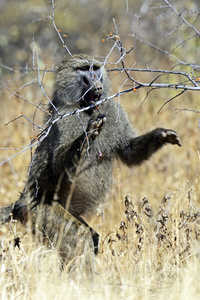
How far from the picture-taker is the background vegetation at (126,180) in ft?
9.11

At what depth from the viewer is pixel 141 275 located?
292 cm

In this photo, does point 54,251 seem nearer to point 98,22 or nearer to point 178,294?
point 178,294

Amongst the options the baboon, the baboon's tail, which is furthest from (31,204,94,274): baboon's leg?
the baboon's tail

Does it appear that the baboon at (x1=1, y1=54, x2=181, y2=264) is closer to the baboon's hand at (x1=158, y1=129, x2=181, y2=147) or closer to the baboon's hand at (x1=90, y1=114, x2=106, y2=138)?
the baboon's hand at (x1=158, y1=129, x2=181, y2=147)

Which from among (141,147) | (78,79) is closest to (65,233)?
(141,147)

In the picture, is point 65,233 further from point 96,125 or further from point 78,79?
point 78,79

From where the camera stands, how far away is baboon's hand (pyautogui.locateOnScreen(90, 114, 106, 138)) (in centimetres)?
331

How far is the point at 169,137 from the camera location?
11.5 ft

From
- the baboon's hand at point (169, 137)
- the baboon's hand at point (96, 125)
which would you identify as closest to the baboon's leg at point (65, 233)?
the baboon's hand at point (96, 125)

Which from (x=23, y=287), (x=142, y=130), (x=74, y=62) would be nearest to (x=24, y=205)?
(x=23, y=287)

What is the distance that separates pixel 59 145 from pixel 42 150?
0.84 ft

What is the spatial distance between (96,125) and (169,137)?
58 cm

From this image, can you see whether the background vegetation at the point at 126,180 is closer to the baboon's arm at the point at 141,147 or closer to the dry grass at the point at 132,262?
the dry grass at the point at 132,262

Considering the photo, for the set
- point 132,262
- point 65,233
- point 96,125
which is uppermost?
point 96,125
